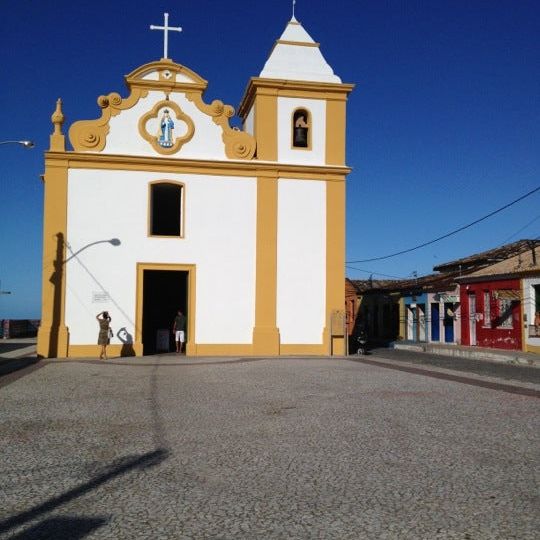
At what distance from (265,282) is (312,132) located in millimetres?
5021

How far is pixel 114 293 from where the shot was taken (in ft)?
62.4

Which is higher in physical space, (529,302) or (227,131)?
(227,131)

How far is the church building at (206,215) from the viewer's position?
62.0 ft

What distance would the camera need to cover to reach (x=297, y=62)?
70.0 feet

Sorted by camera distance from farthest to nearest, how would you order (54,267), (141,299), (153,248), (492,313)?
(492,313)
(153,248)
(141,299)
(54,267)

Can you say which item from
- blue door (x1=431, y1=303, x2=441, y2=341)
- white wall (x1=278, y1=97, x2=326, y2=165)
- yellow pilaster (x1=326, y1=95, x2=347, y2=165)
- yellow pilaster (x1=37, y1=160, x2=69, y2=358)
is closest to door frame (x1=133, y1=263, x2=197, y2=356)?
yellow pilaster (x1=37, y1=160, x2=69, y2=358)

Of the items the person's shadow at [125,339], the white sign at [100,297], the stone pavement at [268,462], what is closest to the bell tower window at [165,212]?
the white sign at [100,297]

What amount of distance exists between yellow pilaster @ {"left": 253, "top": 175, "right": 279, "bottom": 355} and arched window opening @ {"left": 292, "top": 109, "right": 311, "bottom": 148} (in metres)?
2.12

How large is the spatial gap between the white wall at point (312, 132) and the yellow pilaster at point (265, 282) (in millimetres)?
1634

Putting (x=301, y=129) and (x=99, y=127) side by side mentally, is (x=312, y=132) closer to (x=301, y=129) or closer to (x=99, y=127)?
(x=301, y=129)

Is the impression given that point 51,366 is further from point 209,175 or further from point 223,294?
point 209,175

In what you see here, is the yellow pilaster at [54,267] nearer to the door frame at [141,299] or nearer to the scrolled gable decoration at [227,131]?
the door frame at [141,299]

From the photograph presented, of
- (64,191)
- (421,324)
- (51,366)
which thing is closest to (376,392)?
(51,366)

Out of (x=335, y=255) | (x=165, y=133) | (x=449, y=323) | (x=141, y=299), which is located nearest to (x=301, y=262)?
(x=335, y=255)
